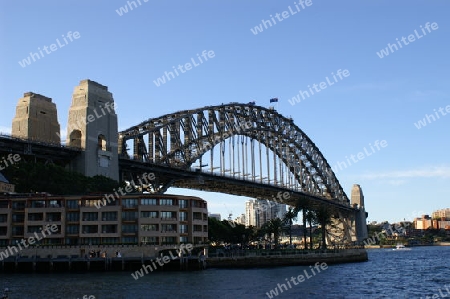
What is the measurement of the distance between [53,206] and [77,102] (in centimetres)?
2463

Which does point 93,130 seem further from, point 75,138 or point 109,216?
point 109,216

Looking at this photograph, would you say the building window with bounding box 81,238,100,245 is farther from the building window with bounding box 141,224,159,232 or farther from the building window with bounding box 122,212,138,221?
the building window with bounding box 141,224,159,232

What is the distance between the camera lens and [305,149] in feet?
651

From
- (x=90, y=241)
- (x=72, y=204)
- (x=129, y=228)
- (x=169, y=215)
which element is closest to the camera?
(x=129, y=228)

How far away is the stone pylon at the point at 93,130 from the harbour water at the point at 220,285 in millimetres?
30576

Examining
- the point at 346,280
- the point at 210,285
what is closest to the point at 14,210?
the point at 210,285

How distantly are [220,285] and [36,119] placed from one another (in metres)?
59.9

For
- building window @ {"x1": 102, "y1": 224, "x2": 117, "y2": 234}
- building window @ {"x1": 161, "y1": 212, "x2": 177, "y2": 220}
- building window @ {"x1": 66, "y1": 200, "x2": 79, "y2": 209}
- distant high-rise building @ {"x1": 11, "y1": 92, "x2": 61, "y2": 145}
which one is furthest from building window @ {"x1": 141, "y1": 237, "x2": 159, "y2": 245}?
distant high-rise building @ {"x1": 11, "y1": 92, "x2": 61, "y2": 145}

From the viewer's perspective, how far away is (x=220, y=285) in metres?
62.3

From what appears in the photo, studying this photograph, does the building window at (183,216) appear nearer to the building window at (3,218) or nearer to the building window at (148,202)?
the building window at (148,202)

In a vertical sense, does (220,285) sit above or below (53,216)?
below

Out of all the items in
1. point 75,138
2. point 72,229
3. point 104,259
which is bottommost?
point 104,259

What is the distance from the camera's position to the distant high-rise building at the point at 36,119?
105 m

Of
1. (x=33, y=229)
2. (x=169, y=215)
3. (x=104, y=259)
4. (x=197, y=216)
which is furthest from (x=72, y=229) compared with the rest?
(x=197, y=216)
